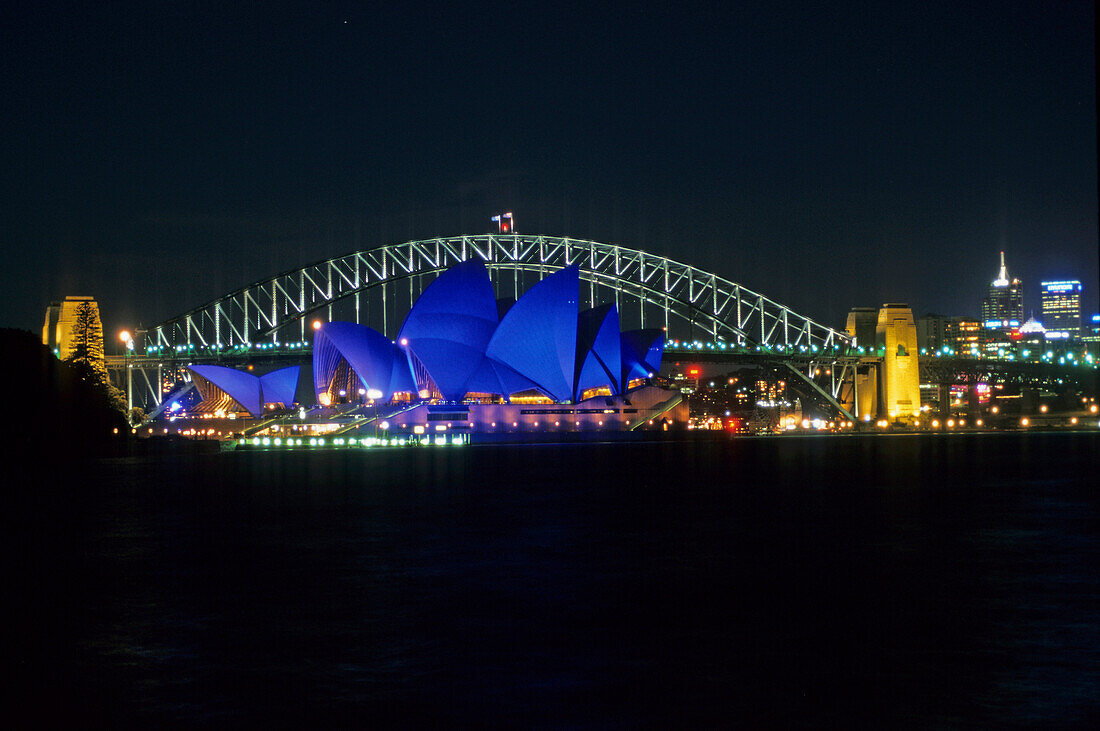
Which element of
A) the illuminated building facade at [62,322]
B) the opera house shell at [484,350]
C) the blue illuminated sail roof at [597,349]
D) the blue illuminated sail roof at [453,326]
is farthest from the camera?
the illuminated building facade at [62,322]

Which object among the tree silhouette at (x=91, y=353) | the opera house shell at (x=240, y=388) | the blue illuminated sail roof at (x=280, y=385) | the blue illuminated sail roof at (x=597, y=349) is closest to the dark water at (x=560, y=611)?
the tree silhouette at (x=91, y=353)

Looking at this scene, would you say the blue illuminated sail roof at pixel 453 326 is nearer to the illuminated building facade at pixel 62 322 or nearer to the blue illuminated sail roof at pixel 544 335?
the blue illuminated sail roof at pixel 544 335

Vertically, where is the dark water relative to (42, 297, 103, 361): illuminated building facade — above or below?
below

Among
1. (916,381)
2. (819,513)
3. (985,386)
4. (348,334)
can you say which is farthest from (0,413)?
(985,386)

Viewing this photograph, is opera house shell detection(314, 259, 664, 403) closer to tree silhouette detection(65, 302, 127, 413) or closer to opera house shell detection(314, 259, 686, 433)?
opera house shell detection(314, 259, 686, 433)

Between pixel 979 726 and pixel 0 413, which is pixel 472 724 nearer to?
pixel 979 726

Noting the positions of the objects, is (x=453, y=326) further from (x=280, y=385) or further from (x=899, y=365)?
(x=899, y=365)

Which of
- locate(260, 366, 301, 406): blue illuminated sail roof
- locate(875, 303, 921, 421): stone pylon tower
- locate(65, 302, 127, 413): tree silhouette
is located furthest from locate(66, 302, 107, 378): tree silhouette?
locate(875, 303, 921, 421): stone pylon tower
